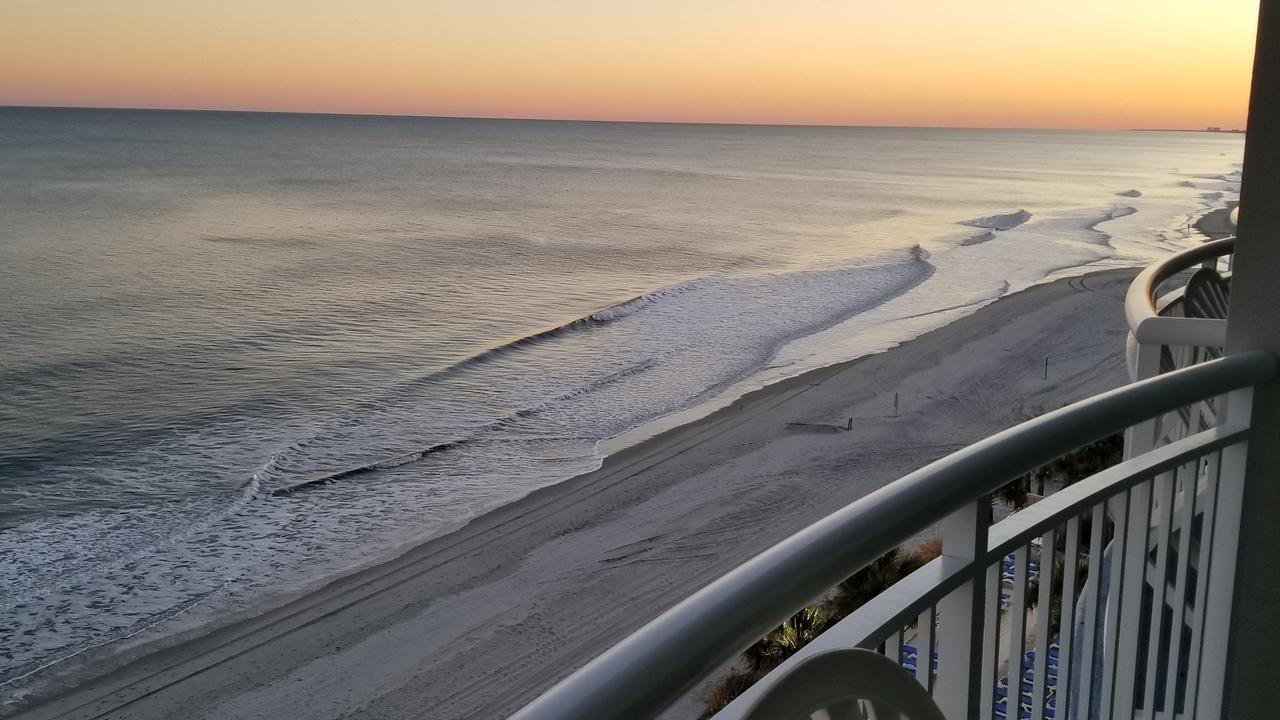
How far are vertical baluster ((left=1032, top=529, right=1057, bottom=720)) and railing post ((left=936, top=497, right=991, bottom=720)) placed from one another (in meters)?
0.19

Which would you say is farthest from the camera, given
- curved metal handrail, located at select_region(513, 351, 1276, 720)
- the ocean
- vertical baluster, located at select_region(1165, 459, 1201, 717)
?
the ocean

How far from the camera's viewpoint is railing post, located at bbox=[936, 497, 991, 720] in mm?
1294

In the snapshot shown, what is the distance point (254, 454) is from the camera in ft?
61.9

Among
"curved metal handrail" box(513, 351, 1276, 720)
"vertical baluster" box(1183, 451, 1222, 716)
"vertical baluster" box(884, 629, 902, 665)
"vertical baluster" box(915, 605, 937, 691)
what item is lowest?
"vertical baluster" box(1183, 451, 1222, 716)

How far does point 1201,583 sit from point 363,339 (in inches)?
1090

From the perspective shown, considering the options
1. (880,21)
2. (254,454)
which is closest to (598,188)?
(880,21)

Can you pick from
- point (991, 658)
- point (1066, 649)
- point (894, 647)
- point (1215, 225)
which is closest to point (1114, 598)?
point (1066, 649)

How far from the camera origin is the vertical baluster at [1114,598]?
5.74 feet

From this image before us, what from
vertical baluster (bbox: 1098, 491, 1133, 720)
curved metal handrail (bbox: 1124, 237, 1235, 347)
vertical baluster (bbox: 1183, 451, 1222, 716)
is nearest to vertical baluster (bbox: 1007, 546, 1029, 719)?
vertical baluster (bbox: 1098, 491, 1133, 720)

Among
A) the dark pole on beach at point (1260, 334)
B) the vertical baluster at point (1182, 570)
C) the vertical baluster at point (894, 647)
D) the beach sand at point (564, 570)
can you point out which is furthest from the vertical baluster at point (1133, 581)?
the beach sand at point (564, 570)

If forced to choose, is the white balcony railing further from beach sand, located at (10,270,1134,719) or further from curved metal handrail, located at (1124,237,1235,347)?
beach sand, located at (10,270,1134,719)

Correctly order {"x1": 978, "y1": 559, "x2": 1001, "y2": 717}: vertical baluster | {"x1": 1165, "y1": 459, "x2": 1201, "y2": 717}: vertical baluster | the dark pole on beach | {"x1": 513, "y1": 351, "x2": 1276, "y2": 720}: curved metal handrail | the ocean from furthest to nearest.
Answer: the ocean, the dark pole on beach, {"x1": 1165, "y1": 459, "x2": 1201, "y2": 717}: vertical baluster, {"x1": 978, "y1": 559, "x2": 1001, "y2": 717}: vertical baluster, {"x1": 513, "y1": 351, "x2": 1276, "y2": 720}: curved metal handrail

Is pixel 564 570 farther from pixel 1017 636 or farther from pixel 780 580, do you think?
pixel 780 580

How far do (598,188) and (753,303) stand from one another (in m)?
52.8
